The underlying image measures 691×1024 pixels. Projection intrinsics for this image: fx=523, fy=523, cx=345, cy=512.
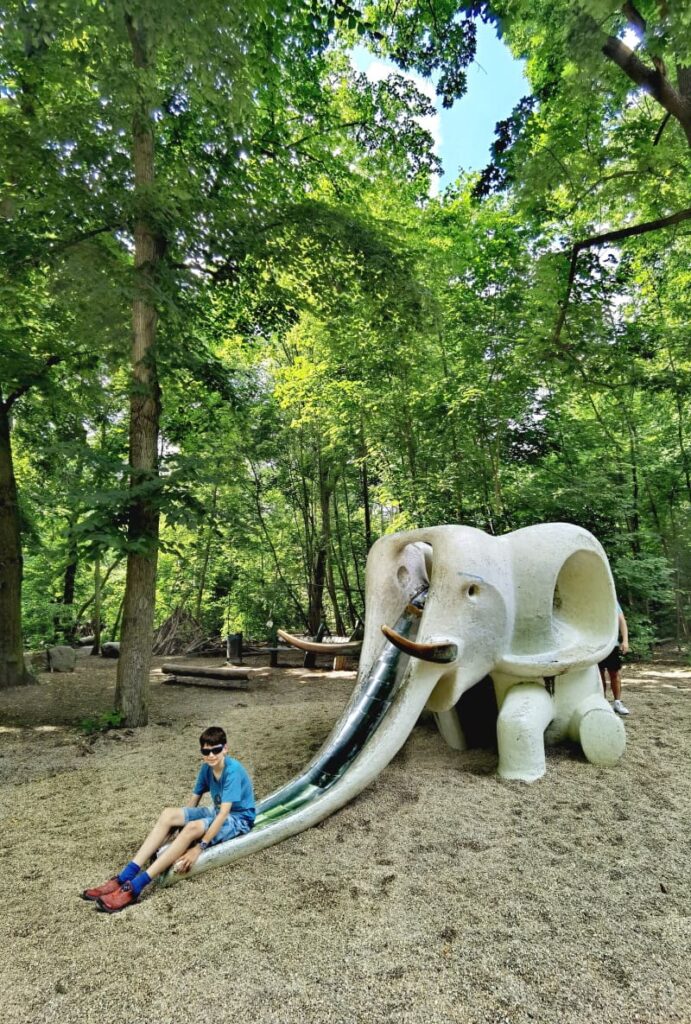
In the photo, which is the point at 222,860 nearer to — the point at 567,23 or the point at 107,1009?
the point at 107,1009

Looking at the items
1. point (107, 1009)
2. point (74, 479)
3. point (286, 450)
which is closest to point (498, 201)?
point (286, 450)

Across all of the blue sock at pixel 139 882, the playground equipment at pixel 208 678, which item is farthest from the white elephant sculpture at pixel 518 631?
the playground equipment at pixel 208 678

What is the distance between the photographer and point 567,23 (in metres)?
4.52

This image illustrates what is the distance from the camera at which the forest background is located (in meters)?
5.20

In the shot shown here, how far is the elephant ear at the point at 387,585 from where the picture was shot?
441cm

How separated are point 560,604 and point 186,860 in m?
3.50

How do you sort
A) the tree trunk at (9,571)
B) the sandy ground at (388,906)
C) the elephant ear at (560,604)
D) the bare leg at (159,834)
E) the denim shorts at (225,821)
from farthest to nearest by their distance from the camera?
the tree trunk at (9,571) → the elephant ear at (560,604) → the denim shorts at (225,821) → the bare leg at (159,834) → the sandy ground at (388,906)

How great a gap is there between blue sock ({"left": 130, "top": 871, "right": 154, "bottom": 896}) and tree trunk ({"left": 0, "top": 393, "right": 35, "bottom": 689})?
6.43m

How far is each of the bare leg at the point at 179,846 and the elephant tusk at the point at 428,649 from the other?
1.44 meters

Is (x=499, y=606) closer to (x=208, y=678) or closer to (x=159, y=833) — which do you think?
(x=159, y=833)

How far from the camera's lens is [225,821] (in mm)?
2873

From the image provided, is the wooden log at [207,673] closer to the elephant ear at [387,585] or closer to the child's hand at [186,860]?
the elephant ear at [387,585]

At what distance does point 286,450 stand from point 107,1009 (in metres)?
12.4

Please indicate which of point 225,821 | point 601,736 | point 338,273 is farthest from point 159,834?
point 338,273
